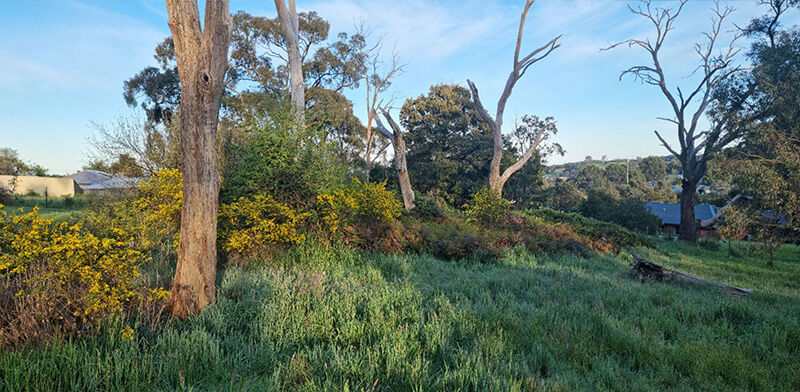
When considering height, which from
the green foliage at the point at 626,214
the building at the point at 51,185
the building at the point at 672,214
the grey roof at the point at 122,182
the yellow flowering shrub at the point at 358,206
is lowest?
the building at the point at 672,214

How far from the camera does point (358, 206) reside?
8.40 m

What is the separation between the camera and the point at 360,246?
8.27 m

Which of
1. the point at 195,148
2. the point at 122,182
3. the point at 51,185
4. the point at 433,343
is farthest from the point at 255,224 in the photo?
the point at 51,185

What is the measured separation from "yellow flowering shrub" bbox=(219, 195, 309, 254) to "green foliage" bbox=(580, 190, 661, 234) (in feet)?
84.7

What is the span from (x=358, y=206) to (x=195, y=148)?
4398 millimetres

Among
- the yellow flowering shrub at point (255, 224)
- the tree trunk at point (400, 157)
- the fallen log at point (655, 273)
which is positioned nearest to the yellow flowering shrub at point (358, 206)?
the yellow flowering shrub at point (255, 224)

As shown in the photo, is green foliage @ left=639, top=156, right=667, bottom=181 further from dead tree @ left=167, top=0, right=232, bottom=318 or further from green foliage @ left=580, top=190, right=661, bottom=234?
dead tree @ left=167, top=0, right=232, bottom=318

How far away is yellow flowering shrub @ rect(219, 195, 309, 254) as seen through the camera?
258 inches

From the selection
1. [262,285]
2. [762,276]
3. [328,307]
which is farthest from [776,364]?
[762,276]

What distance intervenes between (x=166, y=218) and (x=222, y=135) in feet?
13.8

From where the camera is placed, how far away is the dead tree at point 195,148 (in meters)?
4.23

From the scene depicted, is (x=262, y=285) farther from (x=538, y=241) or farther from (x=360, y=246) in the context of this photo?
(x=538, y=241)

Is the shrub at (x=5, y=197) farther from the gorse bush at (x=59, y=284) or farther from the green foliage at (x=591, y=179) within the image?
the green foliage at (x=591, y=179)

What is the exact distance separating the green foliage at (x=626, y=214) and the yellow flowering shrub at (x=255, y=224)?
84.7ft
